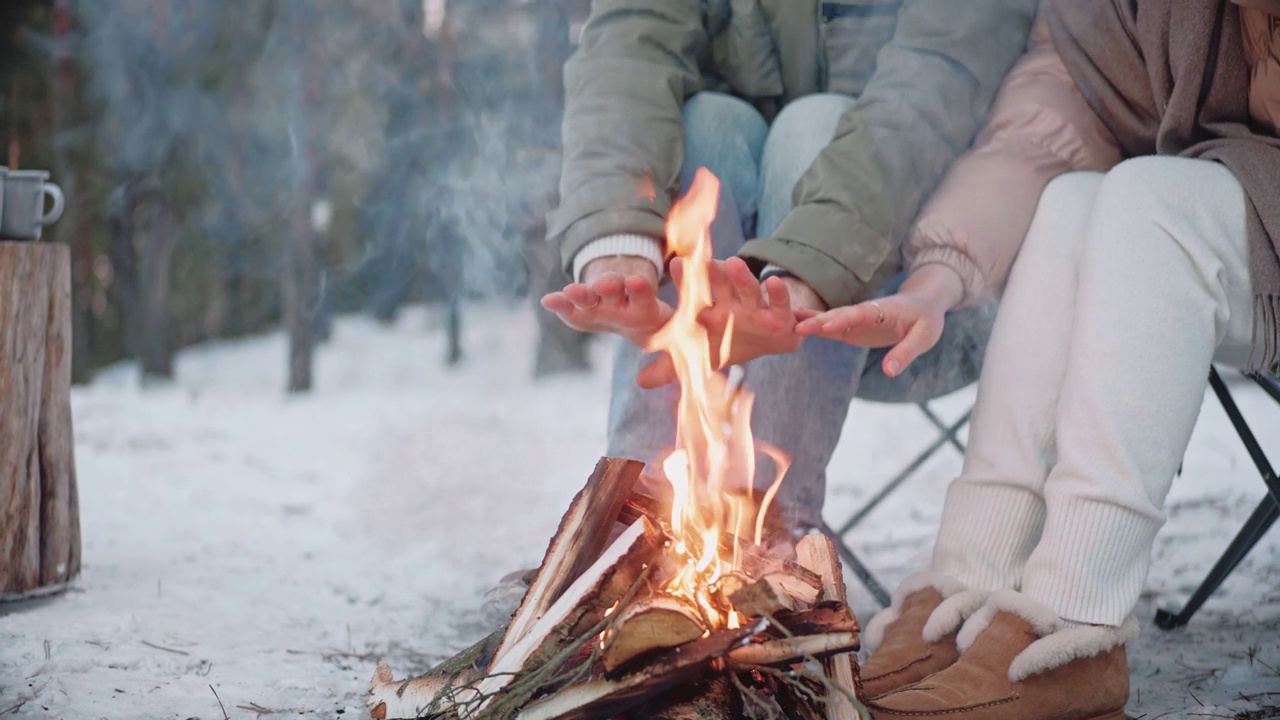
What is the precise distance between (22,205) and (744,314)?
1.30 m

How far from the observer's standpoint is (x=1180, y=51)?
1314mm

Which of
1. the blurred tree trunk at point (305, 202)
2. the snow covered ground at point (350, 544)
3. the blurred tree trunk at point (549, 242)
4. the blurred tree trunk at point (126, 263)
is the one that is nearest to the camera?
the snow covered ground at point (350, 544)

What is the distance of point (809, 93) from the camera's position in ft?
5.74

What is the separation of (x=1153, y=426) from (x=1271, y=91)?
1.64ft

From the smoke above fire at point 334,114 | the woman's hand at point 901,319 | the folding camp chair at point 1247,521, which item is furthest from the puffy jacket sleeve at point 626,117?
the smoke above fire at point 334,114

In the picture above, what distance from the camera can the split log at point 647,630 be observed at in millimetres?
887

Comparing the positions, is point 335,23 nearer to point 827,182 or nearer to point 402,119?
point 402,119

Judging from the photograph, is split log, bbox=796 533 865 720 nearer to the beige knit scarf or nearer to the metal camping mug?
the beige knit scarf

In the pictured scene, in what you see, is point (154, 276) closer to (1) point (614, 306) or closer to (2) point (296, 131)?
(2) point (296, 131)

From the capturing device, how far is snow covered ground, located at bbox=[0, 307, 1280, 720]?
1.31m

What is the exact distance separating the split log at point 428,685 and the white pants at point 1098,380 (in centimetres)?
62

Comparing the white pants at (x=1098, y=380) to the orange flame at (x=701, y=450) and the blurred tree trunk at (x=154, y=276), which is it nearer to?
the orange flame at (x=701, y=450)

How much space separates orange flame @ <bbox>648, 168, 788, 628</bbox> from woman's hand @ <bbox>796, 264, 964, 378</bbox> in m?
0.14

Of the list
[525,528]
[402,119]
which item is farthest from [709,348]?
[402,119]
